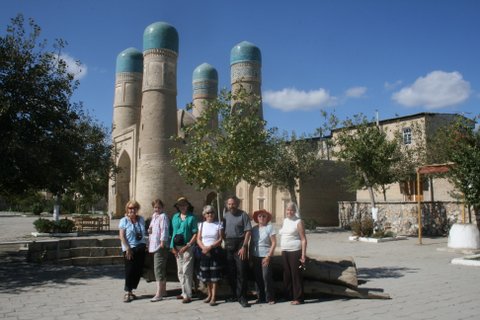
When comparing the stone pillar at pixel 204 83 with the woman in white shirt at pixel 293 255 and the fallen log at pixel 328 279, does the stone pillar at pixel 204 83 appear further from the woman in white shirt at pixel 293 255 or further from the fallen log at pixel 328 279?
the woman in white shirt at pixel 293 255

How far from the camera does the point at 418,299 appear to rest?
260 inches

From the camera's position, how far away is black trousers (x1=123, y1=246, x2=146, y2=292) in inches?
264

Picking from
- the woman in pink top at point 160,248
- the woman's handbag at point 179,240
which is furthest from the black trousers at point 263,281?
the woman in pink top at point 160,248

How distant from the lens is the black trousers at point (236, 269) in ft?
21.4

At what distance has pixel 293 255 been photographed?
648 cm

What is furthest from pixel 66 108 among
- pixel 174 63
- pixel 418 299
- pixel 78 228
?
pixel 174 63

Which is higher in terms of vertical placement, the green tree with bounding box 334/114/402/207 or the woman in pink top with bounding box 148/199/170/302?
the green tree with bounding box 334/114/402/207

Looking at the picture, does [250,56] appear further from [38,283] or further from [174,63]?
[38,283]

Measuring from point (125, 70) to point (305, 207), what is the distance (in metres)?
22.8

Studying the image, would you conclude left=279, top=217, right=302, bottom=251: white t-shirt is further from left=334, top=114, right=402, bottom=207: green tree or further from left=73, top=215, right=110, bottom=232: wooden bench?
left=73, top=215, right=110, bottom=232: wooden bench

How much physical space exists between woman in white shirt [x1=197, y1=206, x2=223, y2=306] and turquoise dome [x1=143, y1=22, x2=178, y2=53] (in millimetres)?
27632

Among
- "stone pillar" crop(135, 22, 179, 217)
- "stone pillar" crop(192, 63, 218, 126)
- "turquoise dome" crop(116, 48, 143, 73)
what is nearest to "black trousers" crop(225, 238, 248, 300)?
"stone pillar" crop(135, 22, 179, 217)

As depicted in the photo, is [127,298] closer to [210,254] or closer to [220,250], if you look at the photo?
[210,254]

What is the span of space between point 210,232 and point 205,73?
35826mm
